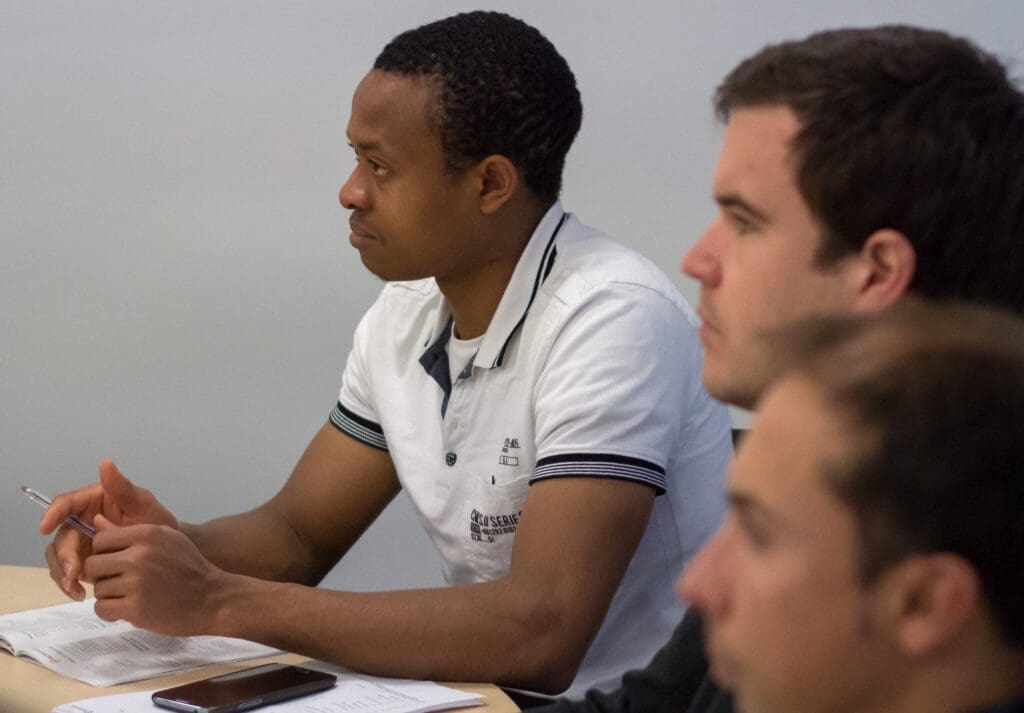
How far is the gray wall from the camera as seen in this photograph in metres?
2.88

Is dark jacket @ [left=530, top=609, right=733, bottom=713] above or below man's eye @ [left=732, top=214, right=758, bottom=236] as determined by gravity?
below

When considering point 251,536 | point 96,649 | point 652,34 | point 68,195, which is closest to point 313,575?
point 251,536

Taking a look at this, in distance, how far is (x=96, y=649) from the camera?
67.0 inches

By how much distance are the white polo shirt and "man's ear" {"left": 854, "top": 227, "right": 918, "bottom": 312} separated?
565 millimetres

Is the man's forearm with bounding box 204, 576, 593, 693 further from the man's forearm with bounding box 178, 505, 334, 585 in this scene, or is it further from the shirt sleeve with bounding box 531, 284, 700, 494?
the man's forearm with bounding box 178, 505, 334, 585

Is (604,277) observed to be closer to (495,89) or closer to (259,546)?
(495,89)

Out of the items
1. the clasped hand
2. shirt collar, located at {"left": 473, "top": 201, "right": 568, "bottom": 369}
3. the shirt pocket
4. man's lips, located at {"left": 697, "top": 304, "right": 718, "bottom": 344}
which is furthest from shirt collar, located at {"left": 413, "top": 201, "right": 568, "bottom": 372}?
man's lips, located at {"left": 697, "top": 304, "right": 718, "bottom": 344}

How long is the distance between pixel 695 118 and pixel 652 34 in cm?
19

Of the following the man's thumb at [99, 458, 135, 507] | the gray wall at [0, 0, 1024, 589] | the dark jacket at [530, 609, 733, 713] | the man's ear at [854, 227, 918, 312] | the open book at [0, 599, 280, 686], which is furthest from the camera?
the gray wall at [0, 0, 1024, 589]

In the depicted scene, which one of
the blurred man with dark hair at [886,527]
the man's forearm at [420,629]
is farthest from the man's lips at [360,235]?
the blurred man with dark hair at [886,527]

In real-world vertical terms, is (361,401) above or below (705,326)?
below

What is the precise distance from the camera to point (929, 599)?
821mm

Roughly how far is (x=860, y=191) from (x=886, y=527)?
50cm

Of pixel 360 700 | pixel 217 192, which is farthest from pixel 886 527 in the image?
pixel 217 192
